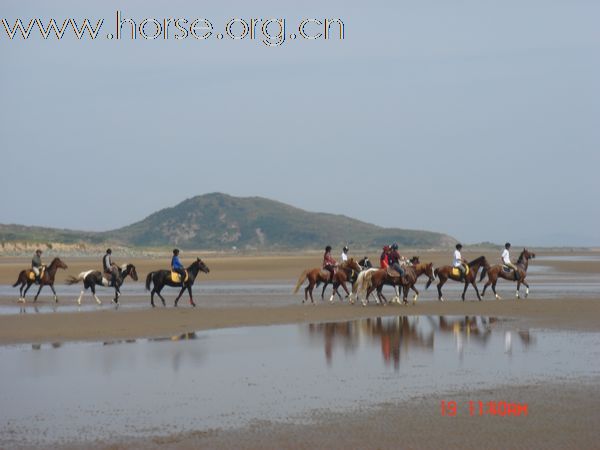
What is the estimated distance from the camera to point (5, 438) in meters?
9.43

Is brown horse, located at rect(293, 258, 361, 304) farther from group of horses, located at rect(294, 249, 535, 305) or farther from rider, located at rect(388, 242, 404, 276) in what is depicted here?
rider, located at rect(388, 242, 404, 276)

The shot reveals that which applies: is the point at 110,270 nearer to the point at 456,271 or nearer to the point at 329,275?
the point at 329,275

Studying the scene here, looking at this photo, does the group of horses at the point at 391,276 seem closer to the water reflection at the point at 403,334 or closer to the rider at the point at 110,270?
the water reflection at the point at 403,334

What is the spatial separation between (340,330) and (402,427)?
34.1 feet

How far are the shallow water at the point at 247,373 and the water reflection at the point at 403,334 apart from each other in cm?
4

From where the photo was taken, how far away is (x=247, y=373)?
1373cm

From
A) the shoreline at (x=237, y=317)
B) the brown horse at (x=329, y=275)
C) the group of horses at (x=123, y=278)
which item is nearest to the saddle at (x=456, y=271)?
the shoreline at (x=237, y=317)

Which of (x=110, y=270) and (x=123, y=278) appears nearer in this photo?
(x=110, y=270)
